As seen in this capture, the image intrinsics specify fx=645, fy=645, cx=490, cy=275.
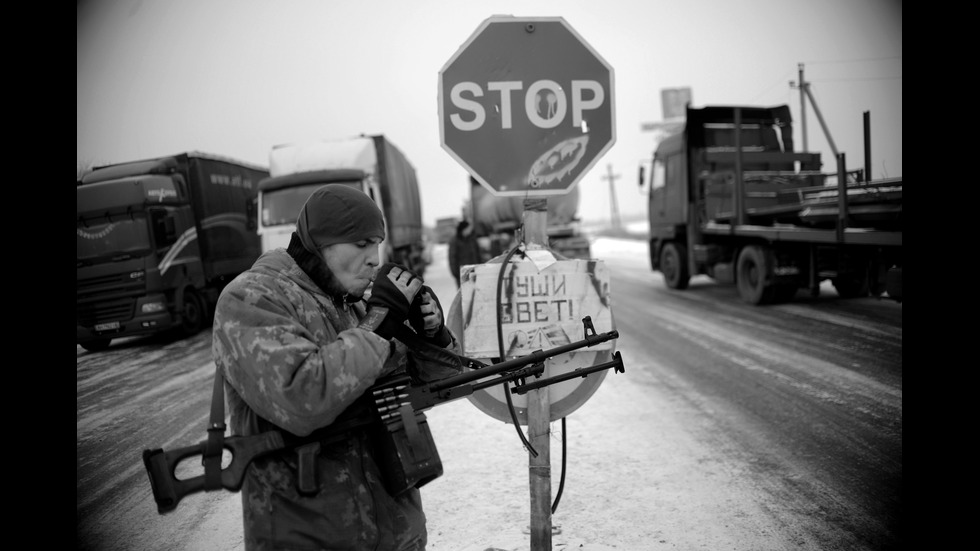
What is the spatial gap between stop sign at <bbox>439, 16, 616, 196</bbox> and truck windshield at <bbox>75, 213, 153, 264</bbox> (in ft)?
34.7

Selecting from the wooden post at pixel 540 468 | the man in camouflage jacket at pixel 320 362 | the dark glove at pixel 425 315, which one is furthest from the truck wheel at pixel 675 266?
the man in camouflage jacket at pixel 320 362

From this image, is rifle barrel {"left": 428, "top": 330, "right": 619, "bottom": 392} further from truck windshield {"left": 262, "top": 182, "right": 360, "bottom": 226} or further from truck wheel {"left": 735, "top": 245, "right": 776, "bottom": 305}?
truck windshield {"left": 262, "top": 182, "right": 360, "bottom": 226}

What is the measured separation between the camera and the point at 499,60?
267 centimetres

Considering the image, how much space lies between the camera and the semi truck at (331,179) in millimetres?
13086

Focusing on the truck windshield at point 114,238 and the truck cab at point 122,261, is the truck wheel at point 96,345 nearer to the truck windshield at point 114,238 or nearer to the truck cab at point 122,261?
the truck cab at point 122,261

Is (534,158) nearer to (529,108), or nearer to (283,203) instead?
(529,108)

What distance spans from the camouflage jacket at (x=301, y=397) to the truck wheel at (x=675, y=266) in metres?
13.5

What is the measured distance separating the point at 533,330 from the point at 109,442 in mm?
4823

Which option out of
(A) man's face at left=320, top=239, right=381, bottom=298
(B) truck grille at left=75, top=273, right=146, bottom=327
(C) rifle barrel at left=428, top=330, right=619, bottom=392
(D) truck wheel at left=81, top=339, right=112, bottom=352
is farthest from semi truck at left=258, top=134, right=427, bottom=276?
(A) man's face at left=320, top=239, right=381, bottom=298

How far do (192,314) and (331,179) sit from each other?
3.76 m

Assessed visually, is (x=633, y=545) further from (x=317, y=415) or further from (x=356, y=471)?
(x=317, y=415)
